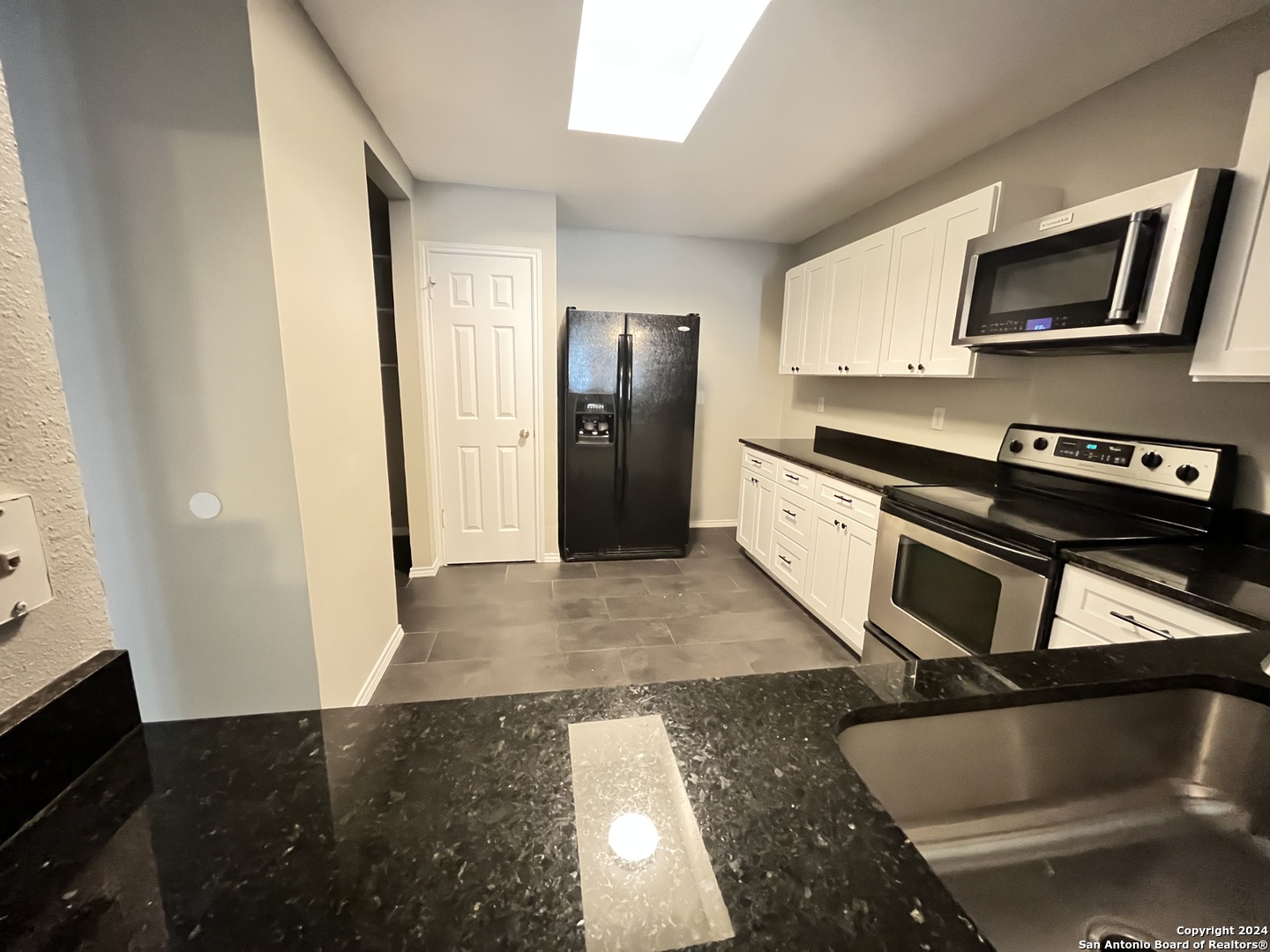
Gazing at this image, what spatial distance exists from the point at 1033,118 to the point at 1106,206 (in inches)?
34.4

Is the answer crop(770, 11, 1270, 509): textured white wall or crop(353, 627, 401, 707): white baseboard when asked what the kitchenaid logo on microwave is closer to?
crop(770, 11, 1270, 509): textured white wall

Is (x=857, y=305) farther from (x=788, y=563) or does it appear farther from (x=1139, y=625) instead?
(x=1139, y=625)

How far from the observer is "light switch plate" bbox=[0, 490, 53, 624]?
0.45 metres

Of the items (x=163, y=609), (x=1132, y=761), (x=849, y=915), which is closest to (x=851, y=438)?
(x=1132, y=761)

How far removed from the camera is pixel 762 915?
0.41m

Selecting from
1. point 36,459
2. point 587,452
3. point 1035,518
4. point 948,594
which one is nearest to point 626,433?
point 587,452

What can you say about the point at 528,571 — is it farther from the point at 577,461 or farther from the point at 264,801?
the point at 264,801

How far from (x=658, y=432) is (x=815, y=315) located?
1292 mm

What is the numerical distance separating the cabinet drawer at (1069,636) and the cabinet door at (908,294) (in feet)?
4.39

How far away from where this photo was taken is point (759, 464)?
3.41 m

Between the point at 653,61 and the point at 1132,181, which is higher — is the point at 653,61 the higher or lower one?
the higher one

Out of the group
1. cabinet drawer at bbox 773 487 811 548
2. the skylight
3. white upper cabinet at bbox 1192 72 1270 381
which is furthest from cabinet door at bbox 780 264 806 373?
white upper cabinet at bbox 1192 72 1270 381

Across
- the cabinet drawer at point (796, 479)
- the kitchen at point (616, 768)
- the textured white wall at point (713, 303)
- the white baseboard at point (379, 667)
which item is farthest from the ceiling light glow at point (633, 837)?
the textured white wall at point (713, 303)

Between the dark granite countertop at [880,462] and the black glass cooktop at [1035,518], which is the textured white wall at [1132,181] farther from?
the black glass cooktop at [1035,518]
